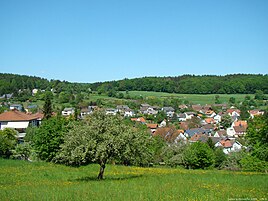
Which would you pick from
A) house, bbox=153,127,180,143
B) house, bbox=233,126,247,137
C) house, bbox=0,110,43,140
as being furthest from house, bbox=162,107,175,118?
house, bbox=0,110,43,140

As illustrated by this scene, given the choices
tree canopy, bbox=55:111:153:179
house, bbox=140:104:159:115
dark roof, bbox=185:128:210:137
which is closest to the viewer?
tree canopy, bbox=55:111:153:179

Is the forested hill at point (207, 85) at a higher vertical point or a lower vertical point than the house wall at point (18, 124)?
higher

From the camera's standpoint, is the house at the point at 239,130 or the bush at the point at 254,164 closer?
the bush at the point at 254,164

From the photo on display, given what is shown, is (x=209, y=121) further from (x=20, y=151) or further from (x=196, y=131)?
(x=20, y=151)

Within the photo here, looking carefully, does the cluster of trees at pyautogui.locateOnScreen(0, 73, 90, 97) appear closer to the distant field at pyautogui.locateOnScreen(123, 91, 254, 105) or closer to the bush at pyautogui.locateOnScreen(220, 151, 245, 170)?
the distant field at pyautogui.locateOnScreen(123, 91, 254, 105)

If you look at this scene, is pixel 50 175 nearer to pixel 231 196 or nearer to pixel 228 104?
pixel 231 196

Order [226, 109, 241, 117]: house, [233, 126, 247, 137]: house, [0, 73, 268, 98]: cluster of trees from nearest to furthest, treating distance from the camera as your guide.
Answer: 1. [233, 126, 247, 137]: house
2. [226, 109, 241, 117]: house
3. [0, 73, 268, 98]: cluster of trees

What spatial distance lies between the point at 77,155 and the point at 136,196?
7975 millimetres

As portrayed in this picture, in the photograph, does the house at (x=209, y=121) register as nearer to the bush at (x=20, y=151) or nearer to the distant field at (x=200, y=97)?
the distant field at (x=200, y=97)

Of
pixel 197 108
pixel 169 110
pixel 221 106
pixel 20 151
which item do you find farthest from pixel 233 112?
pixel 20 151

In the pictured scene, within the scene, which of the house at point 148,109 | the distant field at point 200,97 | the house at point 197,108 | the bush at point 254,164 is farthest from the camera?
the distant field at point 200,97

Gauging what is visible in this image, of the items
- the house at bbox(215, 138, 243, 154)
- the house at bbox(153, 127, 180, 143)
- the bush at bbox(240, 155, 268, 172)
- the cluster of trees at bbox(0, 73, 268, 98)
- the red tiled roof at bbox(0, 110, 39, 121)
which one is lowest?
the house at bbox(215, 138, 243, 154)

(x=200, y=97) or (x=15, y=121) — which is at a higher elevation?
(x=200, y=97)

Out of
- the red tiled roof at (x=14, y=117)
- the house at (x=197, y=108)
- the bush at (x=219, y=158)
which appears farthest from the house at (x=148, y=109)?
the bush at (x=219, y=158)
